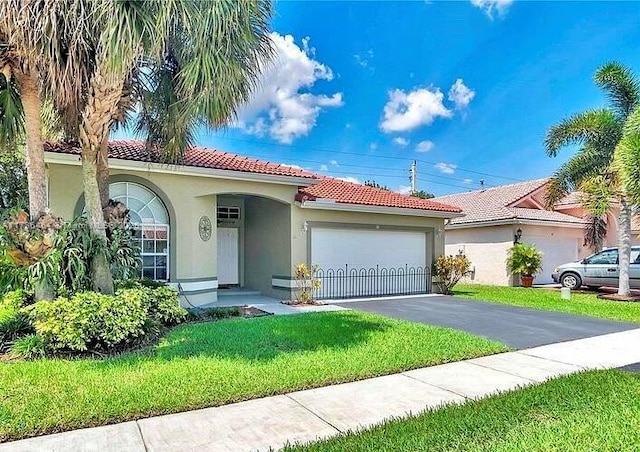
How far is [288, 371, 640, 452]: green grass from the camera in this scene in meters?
4.07

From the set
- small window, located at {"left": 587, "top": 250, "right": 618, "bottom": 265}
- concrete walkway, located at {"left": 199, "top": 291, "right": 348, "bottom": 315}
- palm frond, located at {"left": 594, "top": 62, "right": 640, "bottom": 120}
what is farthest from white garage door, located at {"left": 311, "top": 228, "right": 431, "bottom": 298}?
palm frond, located at {"left": 594, "top": 62, "right": 640, "bottom": 120}

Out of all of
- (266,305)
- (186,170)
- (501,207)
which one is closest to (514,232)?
(501,207)

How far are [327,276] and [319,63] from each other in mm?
11457

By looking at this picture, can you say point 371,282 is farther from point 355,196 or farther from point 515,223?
point 515,223

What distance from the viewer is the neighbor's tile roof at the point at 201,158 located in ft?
37.9

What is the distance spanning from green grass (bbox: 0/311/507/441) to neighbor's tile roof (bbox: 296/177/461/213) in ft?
21.3

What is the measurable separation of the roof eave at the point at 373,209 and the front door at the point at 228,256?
412 centimetres

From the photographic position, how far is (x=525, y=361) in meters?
7.47

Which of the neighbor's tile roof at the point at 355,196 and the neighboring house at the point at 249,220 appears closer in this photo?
the neighboring house at the point at 249,220

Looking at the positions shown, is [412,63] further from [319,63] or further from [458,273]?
[458,273]

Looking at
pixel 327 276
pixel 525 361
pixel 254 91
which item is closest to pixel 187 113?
pixel 254 91

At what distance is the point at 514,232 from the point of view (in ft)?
71.5

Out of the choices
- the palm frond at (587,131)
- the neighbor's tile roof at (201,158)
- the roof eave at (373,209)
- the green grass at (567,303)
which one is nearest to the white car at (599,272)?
the green grass at (567,303)

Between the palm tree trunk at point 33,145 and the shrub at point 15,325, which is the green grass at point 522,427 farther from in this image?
the palm tree trunk at point 33,145
